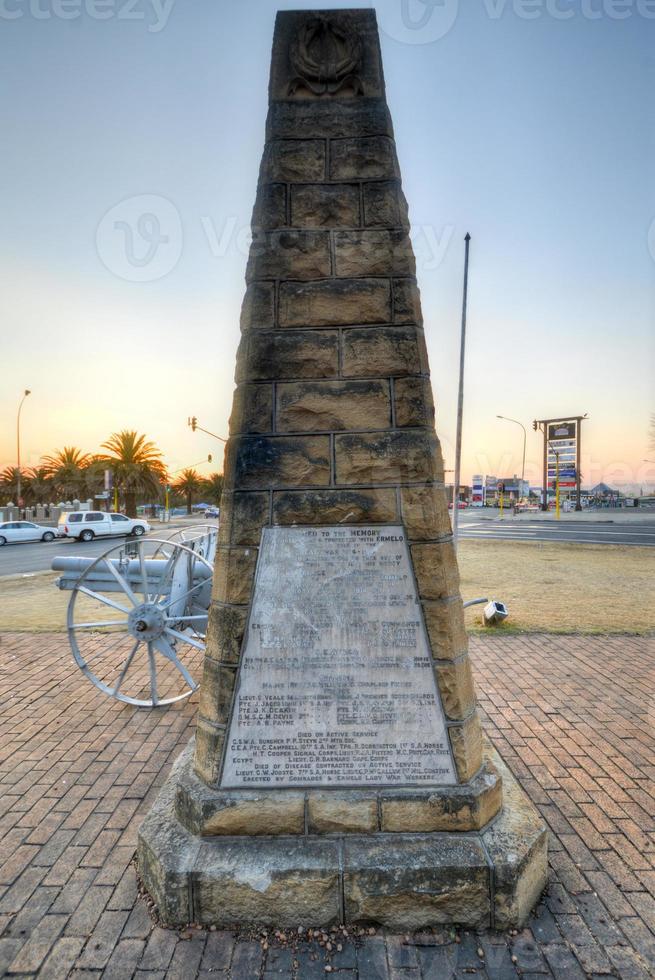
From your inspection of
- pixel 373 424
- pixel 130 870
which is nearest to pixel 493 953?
pixel 130 870

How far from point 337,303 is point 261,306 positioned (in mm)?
405

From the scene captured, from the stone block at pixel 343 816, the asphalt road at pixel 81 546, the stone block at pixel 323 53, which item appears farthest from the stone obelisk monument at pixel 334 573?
the asphalt road at pixel 81 546

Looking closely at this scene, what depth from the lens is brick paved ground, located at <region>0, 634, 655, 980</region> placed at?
2.43m

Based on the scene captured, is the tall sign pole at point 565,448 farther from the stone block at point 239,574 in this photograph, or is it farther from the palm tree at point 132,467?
the stone block at point 239,574

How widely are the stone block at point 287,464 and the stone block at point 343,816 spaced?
1.61 meters

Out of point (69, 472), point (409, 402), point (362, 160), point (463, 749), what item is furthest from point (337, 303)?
point (69, 472)

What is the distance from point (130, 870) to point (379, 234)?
3.71 metres

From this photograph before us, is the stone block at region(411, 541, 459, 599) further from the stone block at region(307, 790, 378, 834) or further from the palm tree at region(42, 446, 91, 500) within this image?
the palm tree at region(42, 446, 91, 500)

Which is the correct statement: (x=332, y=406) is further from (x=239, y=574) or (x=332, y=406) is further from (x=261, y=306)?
(x=239, y=574)

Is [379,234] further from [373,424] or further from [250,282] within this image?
[373,424]

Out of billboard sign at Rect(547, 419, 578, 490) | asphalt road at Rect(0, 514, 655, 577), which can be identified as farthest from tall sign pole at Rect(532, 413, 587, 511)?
asphalt road at Rect(0, 514, 655, 577)

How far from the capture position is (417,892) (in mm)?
2584

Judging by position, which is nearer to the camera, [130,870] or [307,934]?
[307,934]

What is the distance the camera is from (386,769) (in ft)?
9.25
